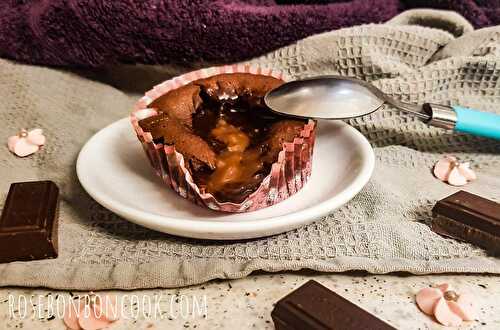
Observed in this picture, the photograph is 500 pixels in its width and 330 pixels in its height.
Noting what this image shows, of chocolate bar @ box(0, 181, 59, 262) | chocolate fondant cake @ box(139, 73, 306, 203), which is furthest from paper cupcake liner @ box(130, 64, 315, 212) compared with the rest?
chocolate bar @ box(0, 181, 59, 262)

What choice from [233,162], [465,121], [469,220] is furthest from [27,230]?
[465,121]

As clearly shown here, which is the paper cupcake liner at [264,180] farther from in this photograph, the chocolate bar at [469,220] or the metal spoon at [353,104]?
the chocolate bar at [469,220]

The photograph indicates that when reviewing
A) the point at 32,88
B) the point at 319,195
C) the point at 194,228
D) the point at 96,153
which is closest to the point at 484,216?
the point at 319,195

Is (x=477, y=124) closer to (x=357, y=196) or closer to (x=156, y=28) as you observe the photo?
(x=357, y=196)

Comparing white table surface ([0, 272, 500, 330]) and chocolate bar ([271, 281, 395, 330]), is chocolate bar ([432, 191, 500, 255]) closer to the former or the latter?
white table surface ([0, 272, 500, 330])

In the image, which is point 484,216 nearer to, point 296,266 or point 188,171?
point 296,266
